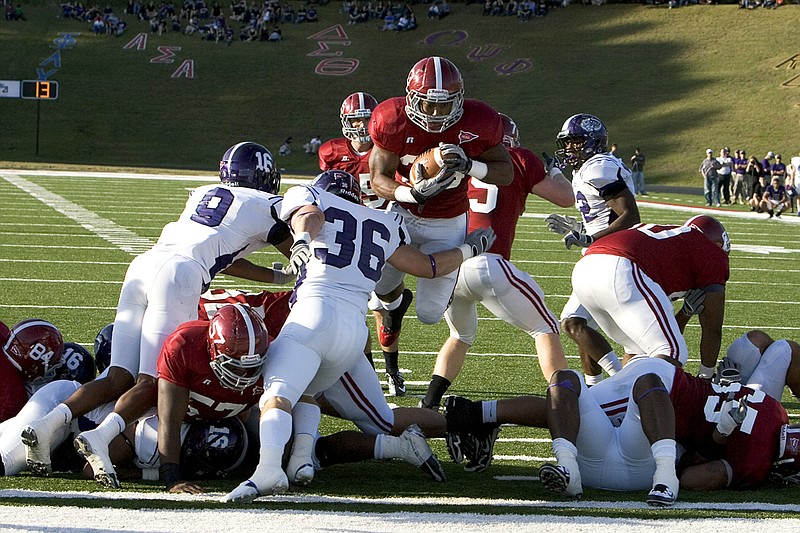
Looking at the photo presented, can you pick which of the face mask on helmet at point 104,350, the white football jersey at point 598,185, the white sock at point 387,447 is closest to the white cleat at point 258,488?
the white sock at point 387,447

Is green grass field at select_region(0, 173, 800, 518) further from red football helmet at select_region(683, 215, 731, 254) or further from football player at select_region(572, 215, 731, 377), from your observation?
red football helmet at select_region(683, 215, 731, 254)

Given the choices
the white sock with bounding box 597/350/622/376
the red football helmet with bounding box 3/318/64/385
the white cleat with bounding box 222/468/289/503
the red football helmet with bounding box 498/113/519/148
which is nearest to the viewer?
the white cleat with bounding box 222/468/289/503

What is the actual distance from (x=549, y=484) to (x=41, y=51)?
4282 centimetres

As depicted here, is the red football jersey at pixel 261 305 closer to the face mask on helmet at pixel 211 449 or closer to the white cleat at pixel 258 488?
the face mask on helmet at pixel 211 449

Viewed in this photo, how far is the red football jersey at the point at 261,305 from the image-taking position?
203 inches

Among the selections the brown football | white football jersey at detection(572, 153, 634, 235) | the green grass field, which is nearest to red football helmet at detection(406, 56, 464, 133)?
the brown football

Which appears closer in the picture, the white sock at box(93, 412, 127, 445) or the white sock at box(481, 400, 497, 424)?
the white sock at box(93, 412, 127, 445)

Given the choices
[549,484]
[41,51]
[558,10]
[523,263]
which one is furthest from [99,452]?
[558,10]

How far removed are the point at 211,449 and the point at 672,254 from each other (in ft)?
7.71

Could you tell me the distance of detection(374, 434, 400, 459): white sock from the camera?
15.1ft

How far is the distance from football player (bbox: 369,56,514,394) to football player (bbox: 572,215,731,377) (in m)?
0.70

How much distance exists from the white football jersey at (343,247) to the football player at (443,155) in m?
0.62

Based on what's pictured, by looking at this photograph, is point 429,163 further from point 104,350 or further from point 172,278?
point 104,350

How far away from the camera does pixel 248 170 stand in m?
5.23
